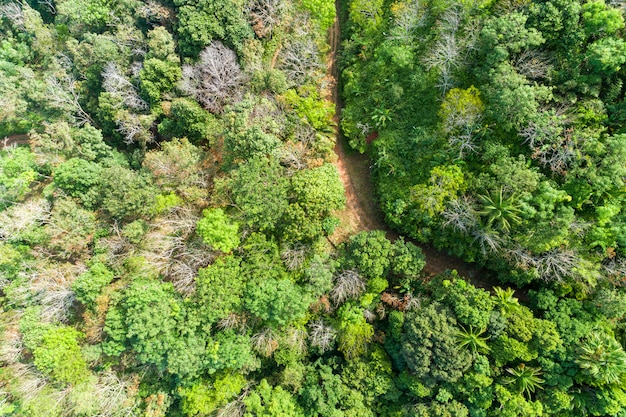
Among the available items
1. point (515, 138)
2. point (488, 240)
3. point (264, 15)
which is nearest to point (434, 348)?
point (488, 240)

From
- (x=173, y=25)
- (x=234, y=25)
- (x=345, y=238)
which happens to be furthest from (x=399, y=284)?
(x=173, y=25)

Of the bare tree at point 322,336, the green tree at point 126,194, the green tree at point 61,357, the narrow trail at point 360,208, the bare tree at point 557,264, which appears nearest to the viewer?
the bare tree at point 557,264

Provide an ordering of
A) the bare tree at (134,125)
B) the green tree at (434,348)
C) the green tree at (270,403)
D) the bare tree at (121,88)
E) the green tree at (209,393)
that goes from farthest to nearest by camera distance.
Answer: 1. the bare tree at (121,88)
2. the bare tree at (134,125)
3. the green tree at (209,393)
4. the green tree at (270,403)
5. the green tree at (434,348)

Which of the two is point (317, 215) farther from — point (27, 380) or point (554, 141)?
point (27, 380)

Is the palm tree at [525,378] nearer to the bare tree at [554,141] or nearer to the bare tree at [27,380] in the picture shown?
the bare tree at [554,141]

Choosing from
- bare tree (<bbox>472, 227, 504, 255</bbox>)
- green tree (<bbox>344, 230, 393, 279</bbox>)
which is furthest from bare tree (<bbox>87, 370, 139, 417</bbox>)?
bare tree (<bbox>472, 227, 504, 255</bbox>)

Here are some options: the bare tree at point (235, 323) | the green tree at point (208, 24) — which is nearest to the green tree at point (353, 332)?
the bare tree at point (235, 323)
